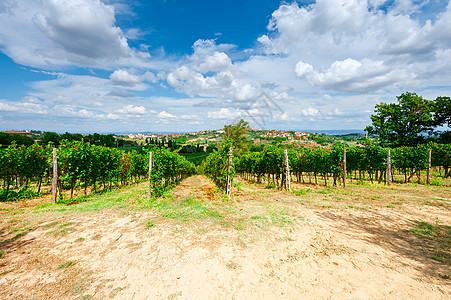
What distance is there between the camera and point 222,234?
179 inches

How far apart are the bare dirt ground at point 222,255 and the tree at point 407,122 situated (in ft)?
84.8

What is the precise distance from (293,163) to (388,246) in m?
12.2

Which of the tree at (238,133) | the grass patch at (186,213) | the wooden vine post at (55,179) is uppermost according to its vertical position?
the tree at (238,133)

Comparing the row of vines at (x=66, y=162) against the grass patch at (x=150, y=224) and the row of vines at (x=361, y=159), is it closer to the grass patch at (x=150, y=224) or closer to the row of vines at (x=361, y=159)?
the grass patch at (x=150, y=224)

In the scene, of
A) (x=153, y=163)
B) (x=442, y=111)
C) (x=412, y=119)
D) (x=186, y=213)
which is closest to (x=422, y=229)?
(x=186, y=213)

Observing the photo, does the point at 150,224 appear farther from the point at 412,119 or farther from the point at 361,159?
the point at 412,119

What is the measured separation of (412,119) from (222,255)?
1331 inches

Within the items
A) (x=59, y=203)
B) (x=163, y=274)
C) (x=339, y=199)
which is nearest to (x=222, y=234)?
(x=163, y=274)

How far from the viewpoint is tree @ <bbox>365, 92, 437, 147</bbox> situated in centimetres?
2378

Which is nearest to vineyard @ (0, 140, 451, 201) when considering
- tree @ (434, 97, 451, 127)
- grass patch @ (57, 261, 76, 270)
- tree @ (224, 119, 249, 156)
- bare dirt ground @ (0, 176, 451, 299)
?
bare dirt ground @ (0, 176, 451, 299)

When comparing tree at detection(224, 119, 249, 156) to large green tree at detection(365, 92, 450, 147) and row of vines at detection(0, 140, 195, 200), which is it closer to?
large green tree at detection(365, 92, 450, 147)

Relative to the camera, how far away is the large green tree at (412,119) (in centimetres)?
2373

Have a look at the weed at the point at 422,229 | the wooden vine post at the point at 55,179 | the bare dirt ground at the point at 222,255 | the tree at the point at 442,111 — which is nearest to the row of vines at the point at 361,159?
the bare dirt ground at the point at 222,255

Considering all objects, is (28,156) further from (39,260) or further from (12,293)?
(12,293)
